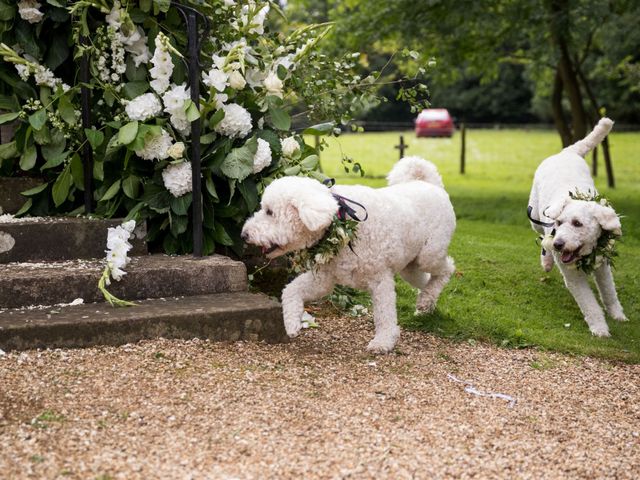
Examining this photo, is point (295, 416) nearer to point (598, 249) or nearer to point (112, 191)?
point (112, 191)

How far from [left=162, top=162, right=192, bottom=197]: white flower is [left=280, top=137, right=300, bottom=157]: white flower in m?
0.74

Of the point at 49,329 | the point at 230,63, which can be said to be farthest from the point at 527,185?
the point at 49,329

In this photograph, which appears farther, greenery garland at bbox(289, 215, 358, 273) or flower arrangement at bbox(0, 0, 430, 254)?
flower arrangement at bbox(0, 0, 430, 254)

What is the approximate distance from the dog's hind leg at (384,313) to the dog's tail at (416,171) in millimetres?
1131

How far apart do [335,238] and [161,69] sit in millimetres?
1691

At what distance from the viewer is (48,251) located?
506 cm

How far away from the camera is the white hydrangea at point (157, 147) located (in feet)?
16.6

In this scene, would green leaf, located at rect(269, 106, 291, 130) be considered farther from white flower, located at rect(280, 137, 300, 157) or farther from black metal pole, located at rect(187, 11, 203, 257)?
black metal pole, located at rect(187, 11, 203, 257)

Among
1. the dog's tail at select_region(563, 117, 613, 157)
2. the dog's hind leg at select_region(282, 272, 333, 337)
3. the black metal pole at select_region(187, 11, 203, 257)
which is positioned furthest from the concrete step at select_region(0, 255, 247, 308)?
the dog's tail at select_region(563, 117, 613, 157)

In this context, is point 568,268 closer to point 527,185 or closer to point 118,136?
point 118,136

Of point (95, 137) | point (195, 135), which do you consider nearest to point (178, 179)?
point (195, 135)

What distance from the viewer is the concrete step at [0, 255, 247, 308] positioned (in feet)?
14.6

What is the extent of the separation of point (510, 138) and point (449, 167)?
47.3 ft

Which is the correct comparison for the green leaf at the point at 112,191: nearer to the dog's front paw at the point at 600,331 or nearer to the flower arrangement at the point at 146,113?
the flower arrangement at the point at 146,113
